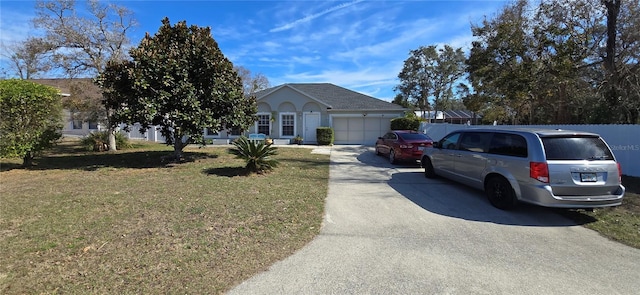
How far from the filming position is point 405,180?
30.6 feet

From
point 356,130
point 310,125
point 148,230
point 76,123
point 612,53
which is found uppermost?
point 612,53

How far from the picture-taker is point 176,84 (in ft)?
33.9

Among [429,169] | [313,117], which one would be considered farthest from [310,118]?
[429,169]

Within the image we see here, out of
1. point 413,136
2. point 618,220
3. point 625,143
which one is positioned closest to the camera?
point 618,220

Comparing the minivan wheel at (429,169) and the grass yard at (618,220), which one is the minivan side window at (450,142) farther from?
the grass yard at (618,220)

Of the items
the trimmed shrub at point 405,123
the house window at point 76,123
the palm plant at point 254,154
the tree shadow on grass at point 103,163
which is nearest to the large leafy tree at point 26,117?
the tree shadow on grass at point 103,163

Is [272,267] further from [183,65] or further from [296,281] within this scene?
[183,65]

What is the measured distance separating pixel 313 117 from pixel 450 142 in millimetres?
15753

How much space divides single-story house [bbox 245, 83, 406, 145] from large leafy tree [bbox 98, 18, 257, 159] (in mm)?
11461

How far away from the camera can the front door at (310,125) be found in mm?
23547

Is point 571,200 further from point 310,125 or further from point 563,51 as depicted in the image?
point 310,125

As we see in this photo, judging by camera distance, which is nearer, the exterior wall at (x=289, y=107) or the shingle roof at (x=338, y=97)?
the exterior wall at (x=289, y=107)

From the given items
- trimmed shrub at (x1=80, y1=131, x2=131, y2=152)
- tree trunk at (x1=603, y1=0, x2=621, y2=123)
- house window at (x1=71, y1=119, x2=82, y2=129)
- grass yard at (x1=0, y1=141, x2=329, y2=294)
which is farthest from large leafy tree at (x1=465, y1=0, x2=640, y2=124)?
house window at (x1=71, y1=119, x2=82, y2=129)

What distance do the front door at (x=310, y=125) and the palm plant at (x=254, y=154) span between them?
45.1 ft
